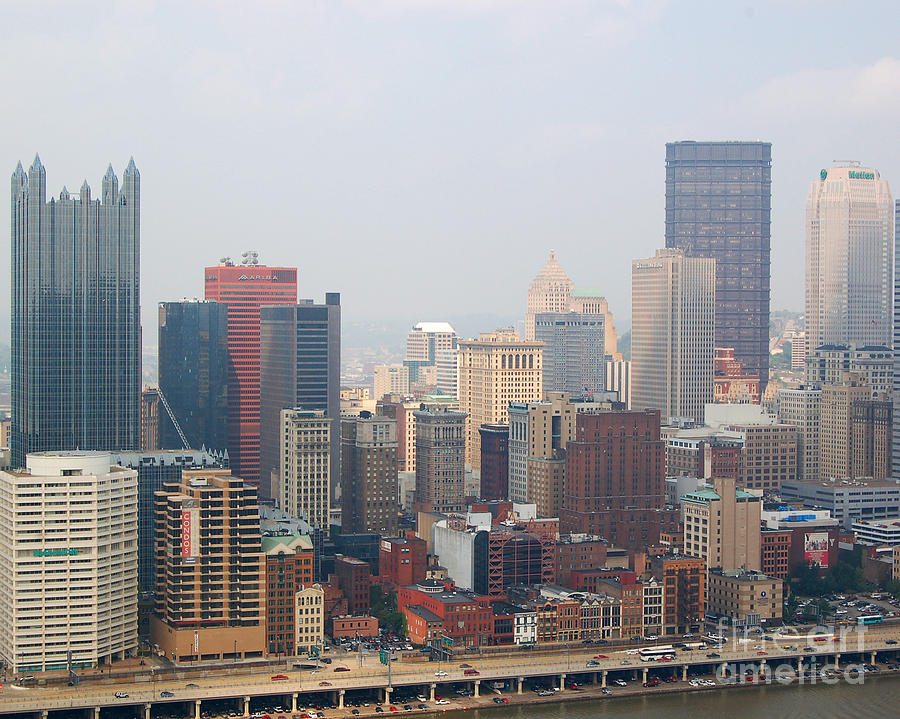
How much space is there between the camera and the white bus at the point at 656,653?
2021 inches

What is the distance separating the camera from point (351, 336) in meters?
144

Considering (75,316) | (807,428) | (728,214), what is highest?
(728,214)

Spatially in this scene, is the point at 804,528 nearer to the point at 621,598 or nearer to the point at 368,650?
the point at 621,598

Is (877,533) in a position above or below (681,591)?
above

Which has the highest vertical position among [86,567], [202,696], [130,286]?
[130,286]

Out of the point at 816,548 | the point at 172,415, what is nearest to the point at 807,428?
the point at 816,548

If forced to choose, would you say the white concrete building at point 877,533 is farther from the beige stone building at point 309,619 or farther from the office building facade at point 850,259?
the office building facade at point 850,259

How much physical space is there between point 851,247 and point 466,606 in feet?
282

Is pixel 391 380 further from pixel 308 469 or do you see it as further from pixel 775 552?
pixel 775 552

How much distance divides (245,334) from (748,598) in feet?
128

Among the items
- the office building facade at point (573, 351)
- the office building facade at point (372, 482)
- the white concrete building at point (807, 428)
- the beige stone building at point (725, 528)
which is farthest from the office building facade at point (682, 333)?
the beige stone building at point (725, 528)

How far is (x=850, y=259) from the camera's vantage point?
132 metres

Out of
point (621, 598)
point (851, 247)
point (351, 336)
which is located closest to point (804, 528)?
point (621, 598)

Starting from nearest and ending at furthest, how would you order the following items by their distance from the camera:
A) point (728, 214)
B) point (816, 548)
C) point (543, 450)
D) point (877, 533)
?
point (816, 548) < point (877, 533) < point (543, 450) < point (728, 214)
